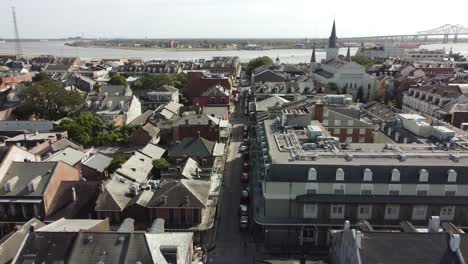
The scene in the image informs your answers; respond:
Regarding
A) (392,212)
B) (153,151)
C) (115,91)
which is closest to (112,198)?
(153,151)

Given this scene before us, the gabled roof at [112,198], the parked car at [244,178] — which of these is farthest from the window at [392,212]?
the gabled roof at [112,198]

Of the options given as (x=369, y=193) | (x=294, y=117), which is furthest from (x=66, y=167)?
(x=369, y=193)

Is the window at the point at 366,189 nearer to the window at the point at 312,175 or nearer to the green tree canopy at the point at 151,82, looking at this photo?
the window at the point at 312,175

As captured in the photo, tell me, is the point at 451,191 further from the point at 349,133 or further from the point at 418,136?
the point at 349,133

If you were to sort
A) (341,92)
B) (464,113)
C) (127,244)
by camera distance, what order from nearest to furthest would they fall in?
1. (127,244)
2. (464,113)
3. (341,92)

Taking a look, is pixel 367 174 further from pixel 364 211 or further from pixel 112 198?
pixel 112 198

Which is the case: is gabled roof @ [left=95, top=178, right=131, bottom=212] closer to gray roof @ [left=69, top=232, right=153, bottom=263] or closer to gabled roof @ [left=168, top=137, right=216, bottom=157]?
gray roof @ [left=69, top=232, right=153, bottom=263]
